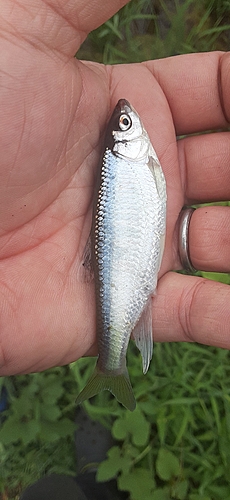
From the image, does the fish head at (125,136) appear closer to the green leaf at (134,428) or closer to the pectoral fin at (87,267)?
the pectoral fin at (87,267)

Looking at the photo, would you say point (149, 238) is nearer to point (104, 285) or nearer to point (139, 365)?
point (104, 285)

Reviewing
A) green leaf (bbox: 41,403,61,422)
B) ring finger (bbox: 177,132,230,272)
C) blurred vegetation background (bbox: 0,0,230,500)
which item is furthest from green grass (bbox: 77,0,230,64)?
green leaf (bbox: 41,403,61,422)

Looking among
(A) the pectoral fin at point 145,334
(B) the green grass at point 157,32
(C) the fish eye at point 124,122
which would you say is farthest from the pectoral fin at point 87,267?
(B) the green grass at point 157,32

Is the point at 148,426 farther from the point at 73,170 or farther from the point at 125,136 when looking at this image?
the point at 125,136

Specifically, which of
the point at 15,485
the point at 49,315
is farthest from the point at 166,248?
the point at 15,485

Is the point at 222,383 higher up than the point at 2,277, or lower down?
lower down

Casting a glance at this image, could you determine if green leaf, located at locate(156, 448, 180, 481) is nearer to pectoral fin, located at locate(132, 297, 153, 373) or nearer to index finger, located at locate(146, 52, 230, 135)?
pectoral fin, located at locate(132, 297, 153, 373)

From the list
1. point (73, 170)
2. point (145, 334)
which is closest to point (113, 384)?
point (145, 334)
